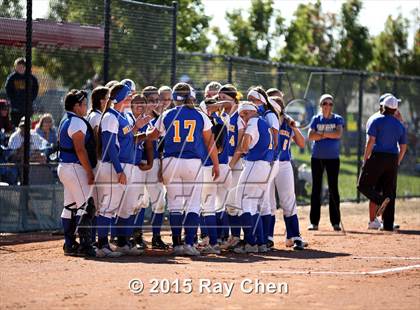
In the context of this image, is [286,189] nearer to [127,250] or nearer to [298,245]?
[298,245]

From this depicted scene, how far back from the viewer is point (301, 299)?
32.4 ft

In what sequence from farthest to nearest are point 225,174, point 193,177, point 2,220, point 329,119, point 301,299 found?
point 329,119, point 2,220, point 225,174, point 193,177, point 301,299

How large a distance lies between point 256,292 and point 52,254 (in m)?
4.14

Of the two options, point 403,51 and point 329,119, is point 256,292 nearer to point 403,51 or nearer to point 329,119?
point 329,119

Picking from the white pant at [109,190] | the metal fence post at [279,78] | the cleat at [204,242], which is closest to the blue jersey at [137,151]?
the white pant at [109,190]

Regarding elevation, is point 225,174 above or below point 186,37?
below

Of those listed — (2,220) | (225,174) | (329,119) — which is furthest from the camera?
(329,119)

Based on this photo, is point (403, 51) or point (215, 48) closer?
point (215, 48)

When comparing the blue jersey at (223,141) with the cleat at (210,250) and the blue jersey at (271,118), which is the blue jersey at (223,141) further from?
the cleat at (210,250)

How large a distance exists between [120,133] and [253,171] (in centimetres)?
199

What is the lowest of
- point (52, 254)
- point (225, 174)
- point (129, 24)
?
point (52, 254)

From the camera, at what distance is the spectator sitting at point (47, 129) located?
16.9 metres

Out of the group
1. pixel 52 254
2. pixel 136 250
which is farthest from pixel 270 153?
pixel 52 254

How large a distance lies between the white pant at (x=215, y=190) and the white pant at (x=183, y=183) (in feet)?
1.41
